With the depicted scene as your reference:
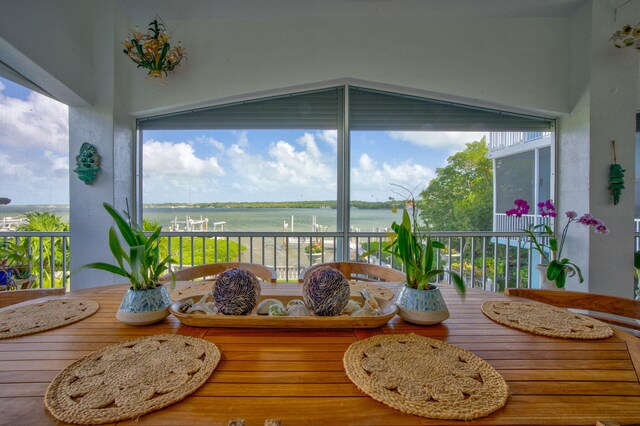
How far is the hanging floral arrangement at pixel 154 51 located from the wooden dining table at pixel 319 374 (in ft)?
8.13

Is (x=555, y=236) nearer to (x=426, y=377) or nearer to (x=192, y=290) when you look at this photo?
(x=426, y=377)

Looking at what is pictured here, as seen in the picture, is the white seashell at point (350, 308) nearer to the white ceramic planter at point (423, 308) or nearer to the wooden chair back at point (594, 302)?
the white ceramic planter at point (423, 308)

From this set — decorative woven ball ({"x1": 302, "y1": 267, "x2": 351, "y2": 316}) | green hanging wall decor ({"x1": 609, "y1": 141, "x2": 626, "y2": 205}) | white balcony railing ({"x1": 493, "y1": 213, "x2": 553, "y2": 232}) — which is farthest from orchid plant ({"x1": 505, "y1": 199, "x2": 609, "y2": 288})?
decorative woven ball ({"x1": 302, "y1": 267, "x2": 351, "y2": 316})

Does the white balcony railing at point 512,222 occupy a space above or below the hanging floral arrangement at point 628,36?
below

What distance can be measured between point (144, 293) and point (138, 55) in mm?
2583

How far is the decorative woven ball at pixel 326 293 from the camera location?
0.92m

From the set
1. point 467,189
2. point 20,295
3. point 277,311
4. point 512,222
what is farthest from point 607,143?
point 20,295

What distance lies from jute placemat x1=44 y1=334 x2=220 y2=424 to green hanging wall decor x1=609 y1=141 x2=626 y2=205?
3.56 metres

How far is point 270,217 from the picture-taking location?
10.2 feet

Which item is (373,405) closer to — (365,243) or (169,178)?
(365,243)

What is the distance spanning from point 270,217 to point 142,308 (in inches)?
Answer: 86.4

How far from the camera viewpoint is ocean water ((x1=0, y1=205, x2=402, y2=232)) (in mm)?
3039

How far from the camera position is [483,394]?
0.60 m

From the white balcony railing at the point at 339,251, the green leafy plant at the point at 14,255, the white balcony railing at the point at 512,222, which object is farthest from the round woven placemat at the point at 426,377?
the green leafy plant at the point at 14,255
